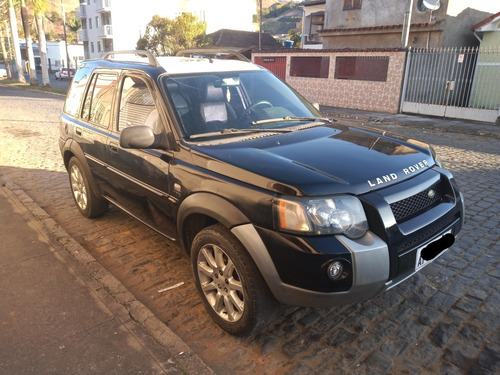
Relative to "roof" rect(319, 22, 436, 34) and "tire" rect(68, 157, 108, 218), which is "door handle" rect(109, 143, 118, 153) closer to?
"tire" rect(68, 157, 108, 218)

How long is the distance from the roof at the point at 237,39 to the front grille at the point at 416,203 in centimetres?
4613

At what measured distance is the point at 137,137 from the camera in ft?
10.0

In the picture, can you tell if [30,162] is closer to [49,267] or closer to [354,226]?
[49,267]

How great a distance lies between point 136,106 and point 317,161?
6.06ft

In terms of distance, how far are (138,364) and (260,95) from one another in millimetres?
2514

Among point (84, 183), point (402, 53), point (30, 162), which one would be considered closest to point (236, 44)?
point (402, 53)

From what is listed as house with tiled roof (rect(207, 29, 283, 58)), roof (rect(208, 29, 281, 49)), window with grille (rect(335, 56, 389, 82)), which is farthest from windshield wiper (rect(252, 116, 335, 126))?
roof (rect(208, 29, 281, 49))

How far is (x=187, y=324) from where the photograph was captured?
10.1 feet

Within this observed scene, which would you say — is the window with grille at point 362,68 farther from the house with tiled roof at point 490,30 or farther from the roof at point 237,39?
the roof at point 237,39

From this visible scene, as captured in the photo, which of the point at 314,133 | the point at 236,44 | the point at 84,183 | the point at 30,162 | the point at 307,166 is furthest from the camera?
the point at 236,44

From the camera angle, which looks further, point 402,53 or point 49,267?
point 402,53

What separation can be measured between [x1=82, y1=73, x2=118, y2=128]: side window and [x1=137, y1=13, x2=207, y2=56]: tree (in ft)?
130

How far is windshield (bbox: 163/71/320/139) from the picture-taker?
131 inches

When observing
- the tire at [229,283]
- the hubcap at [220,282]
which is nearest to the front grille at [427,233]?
the tire at [229,283]
